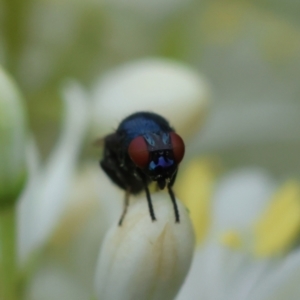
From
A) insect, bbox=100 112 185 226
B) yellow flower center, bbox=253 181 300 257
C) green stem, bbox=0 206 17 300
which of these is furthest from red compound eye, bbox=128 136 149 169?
yellow flower center, bbox=253 181 300 257

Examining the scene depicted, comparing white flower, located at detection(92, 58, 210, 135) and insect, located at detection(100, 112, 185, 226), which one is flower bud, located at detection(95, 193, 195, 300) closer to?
insect, located at detection(100, 112, 185, 226)

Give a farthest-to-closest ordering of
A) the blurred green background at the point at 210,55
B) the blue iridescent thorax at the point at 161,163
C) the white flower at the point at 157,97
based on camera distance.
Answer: the blurred green background at the point at 210,55
the white flower at the point at 157,97
the blue iridescent thorax at the point at 161,163

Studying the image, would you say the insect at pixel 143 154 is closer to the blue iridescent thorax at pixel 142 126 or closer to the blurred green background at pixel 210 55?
the blue iridescent thorax at pixel 142 126

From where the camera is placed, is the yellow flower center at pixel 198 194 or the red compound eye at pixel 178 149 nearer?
the red compound eye at pixel 178 149

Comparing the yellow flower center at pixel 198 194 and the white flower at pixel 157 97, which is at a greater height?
the white flower at pixel 157 97

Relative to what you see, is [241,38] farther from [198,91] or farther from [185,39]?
[198,91]

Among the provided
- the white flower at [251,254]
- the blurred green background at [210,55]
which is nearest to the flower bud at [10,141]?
the white flower at [251,254]

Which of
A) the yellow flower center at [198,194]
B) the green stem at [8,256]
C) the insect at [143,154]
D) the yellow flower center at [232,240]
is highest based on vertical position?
the insect at [143,154]
